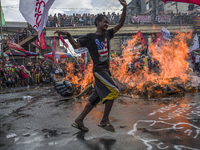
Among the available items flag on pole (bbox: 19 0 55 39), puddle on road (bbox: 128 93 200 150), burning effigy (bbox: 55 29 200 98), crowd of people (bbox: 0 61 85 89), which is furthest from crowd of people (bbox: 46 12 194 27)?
puddle on road (bbox: 128 93 200 150)

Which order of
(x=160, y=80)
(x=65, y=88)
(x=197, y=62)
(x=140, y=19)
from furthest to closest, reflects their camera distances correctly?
(x=140, y=19) → (x=197, y=62) → (x=65, y=88) → (x=160, y=80)

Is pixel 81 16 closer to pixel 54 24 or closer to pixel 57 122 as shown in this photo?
pixel 54 24

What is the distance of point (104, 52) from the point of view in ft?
11.0

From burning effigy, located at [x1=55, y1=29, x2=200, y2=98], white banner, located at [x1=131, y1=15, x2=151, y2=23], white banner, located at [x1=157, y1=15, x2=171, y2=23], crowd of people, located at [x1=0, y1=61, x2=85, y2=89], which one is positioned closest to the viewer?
burning effigy, located at [x1=55, y1=29, x2=200, y2=98]

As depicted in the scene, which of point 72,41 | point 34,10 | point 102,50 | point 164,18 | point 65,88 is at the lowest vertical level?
point 65,88

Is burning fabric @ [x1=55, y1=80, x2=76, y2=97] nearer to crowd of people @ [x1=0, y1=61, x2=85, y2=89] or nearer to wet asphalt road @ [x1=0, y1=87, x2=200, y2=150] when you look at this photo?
wet asphalt road @ [x1=0, y1=87, x2=200, y2=150]

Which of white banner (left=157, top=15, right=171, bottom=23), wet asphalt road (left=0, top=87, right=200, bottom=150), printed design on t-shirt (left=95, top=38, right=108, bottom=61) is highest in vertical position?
white banner (left=157, top=15, right=171, bottom=23)

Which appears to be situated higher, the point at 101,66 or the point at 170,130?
the point at 101,66

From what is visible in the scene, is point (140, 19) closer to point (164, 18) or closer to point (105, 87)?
point (164, 18)

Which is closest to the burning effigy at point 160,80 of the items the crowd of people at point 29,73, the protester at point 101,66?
the protester at point 101,66

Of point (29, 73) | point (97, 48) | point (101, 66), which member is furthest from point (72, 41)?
point (29, 73)

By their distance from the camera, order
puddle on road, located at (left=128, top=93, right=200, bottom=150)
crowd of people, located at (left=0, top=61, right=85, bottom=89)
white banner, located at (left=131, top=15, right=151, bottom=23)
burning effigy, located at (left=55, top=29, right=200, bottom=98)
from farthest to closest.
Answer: white banner, located at (left=131, top=15, right=151, bottom=23)
crowd of people, located at (left=0, top=61, right=85, bottom=89)
burning effigy, located at (left=55, top=29, right=200, bottom=98)
puddle on road, located at (left=128, top=93, right=200, bottom=150)

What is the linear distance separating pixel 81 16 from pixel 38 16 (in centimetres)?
2045

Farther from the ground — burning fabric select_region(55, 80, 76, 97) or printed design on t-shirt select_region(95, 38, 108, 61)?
printed design on t-shirt select_region(95, 38, 108, 61)
